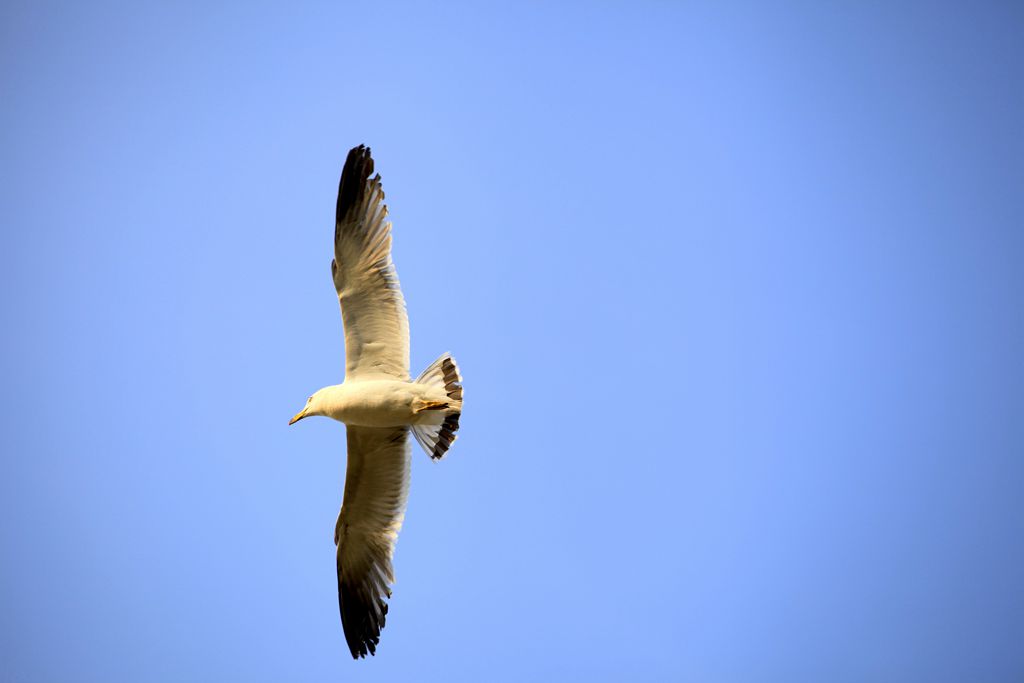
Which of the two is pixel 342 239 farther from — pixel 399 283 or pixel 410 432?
pixel 410 432

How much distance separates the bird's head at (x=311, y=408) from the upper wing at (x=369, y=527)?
1.02ft

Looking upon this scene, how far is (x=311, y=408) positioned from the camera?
6.00 m

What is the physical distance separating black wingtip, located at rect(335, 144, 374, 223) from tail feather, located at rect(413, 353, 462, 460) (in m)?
1.13

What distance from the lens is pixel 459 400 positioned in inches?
224

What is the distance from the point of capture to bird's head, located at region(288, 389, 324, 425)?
595 cm

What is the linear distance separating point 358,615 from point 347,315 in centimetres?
213

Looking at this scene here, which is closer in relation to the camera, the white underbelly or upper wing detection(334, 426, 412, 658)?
the white underbelly

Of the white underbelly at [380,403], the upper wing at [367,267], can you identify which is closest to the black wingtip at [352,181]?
the upper wing at [367,267]

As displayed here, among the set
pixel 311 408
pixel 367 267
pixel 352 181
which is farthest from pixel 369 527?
pixel 352 181

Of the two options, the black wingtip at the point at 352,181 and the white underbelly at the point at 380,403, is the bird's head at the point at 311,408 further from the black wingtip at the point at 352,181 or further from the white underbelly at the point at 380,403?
the black wingtip at the point at 352,181

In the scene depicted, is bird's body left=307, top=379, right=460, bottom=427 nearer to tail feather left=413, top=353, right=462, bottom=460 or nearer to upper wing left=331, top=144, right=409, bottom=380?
tail feather left=413, top=353, right=462, bottom=460

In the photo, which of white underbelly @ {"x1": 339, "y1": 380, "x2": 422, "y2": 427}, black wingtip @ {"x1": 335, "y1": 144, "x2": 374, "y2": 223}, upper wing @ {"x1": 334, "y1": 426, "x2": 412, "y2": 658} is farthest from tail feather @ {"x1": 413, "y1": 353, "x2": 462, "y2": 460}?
black wingtip @ {"x1": 335, "y1": 144, "x2": 374, "y2": 223}

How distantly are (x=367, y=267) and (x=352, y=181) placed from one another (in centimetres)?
56

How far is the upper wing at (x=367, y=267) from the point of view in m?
5.87
